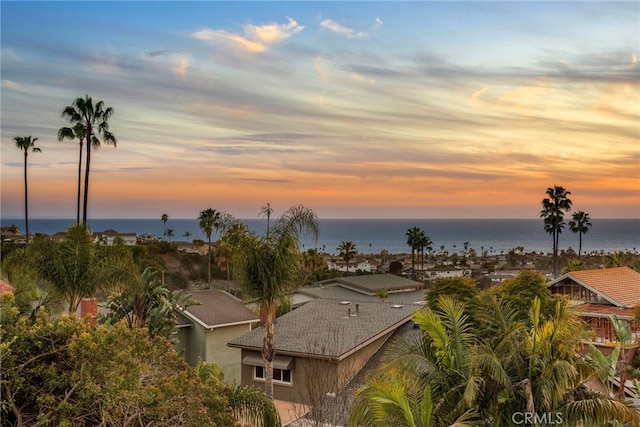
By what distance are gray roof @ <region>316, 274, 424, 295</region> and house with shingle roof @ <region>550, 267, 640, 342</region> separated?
48.5 ft

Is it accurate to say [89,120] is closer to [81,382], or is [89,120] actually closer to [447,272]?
[81,382]

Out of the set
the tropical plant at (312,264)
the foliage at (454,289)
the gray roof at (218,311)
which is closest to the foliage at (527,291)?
the foliage at (454,289)

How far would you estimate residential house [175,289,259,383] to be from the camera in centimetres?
2566

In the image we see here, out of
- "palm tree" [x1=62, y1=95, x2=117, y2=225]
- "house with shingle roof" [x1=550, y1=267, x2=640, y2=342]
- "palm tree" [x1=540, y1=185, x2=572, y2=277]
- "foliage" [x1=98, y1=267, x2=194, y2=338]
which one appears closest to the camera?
"foliage" [x1=98, y1=267, x2=194, y2=338]

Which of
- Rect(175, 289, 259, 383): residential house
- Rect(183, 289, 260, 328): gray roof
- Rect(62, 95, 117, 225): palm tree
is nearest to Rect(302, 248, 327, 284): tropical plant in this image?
Rect(183, 289, 260, 328): gray roof

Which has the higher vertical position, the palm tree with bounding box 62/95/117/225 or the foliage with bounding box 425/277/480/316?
the palm tree with bounding box 62/95/117/225

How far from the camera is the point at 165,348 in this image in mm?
10891

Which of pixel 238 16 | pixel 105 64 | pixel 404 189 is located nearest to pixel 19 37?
pixel 238 16

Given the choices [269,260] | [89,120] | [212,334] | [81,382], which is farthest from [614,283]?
[89,120]

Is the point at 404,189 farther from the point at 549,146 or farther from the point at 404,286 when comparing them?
the point at 549,146

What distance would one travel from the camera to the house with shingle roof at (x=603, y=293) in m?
27.7

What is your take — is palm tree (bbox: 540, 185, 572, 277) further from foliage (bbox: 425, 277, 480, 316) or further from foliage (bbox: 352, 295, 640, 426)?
foliage (bbox: 352, 295, 640, 426)

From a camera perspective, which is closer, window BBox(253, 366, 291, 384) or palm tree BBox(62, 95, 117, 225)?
window BBox(253, 366, 291, 384)

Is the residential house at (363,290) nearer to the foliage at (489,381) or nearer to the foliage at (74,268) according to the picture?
the foliage at (74,268)
